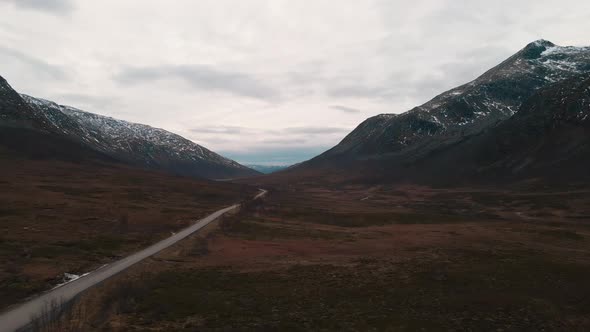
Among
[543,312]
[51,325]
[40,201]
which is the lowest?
[543,312]

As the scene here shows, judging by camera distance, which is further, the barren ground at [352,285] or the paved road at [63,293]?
the barren ground at [352,285]

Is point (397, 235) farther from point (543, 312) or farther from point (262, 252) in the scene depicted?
point (543, 312)

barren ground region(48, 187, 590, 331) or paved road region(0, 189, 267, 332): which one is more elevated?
paved road region(0, 189, 267, 332)

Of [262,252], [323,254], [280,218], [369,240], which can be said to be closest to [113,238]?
[262,252]

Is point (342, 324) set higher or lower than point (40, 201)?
lower

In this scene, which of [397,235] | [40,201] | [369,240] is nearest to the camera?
[369,240]

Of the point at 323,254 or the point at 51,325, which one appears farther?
the point at 323,254

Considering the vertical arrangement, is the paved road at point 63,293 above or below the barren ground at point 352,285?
above

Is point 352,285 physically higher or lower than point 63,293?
lower

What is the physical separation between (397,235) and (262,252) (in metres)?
33.6

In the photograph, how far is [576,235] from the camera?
77.9 metres

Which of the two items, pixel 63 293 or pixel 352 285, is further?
pixel 352 285

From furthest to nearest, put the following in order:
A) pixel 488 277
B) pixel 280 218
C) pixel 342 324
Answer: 1. pixel 280 218
2. pixel 488 277
3. pixel 342 324

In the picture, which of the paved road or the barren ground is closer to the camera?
the paved road
